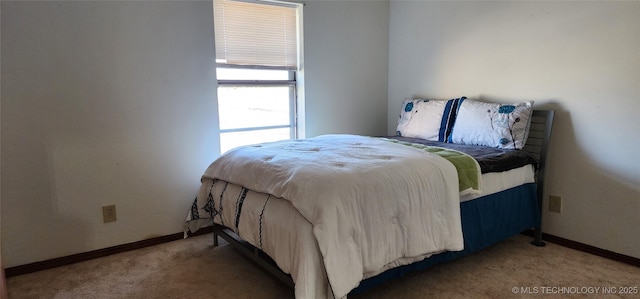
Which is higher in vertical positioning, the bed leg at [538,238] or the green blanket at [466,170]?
the green blanket at [466,170]

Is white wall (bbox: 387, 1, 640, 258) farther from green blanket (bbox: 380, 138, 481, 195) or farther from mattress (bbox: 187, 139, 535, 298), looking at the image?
green blanket (bbox: 380, 138, 481, 195)

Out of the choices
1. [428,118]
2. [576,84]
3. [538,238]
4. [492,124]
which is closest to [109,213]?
[428,118]

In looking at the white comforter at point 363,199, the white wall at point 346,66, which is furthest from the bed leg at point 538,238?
the white wall at point 346,66

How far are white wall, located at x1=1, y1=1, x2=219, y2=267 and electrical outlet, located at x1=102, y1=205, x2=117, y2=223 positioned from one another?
3cm

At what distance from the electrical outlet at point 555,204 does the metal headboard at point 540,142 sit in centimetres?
8

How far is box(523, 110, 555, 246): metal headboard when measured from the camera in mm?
2600

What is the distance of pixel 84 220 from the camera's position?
2459 millimetres

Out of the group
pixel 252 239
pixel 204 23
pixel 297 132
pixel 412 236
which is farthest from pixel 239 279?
pixel 204 23

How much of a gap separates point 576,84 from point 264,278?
2.31m

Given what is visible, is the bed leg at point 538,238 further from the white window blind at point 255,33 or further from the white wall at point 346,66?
the white window blind at point 255,33

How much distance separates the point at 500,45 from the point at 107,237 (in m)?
3.06

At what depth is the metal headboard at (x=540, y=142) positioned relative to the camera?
2600 mm

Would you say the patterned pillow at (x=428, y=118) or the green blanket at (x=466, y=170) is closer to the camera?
the green blanket at (x=466, y=170)

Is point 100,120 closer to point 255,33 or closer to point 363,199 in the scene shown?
point 255,33
